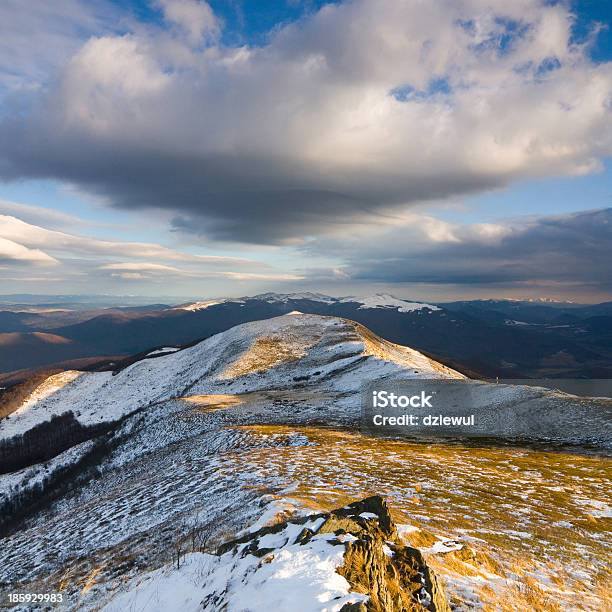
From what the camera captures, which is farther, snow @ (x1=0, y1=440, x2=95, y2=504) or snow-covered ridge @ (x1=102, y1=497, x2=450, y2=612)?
snow @ (x1=0, y1=440, x2=95, y2=504)

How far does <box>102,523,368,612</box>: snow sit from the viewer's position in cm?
687

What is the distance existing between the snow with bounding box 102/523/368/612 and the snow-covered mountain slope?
42.6m

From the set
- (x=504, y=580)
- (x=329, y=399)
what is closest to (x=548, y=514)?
(x=504, y=580)

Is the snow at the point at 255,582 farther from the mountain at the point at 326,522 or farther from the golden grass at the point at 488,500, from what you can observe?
the golden grass at the point at 488,500

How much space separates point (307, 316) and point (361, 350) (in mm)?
50140

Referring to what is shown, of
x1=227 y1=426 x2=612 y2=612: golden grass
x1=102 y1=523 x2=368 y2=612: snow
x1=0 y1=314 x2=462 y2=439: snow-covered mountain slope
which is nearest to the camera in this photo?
x1=102 y1=523 x2=368 y2=612: snow

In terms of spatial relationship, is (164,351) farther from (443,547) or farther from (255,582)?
(255,582)

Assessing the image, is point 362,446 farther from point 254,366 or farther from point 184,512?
point 254,366

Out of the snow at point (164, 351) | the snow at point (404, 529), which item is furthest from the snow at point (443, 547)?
the snow at point (164, 351)

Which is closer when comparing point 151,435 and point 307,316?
point 151,435

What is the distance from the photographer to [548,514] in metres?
15.2

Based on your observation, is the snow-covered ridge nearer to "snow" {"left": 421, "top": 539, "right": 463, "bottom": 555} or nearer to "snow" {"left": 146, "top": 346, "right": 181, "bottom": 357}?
"snow" {"left": 421, "top": 539, "right": 463, "bottom": 555}

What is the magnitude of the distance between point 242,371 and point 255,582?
7884 centimetres

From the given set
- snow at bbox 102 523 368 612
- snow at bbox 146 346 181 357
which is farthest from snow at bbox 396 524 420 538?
snow at bbox 146 346 181 357
